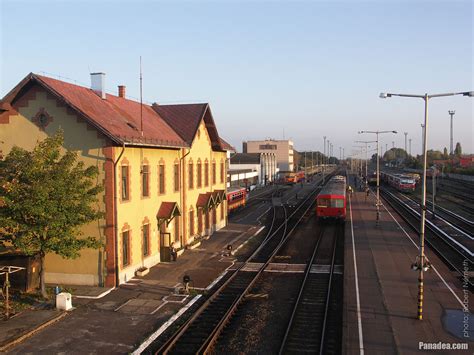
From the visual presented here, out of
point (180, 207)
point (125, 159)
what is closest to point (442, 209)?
point (180, 207)

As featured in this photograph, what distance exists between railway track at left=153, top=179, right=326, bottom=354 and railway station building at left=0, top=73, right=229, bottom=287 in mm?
4916

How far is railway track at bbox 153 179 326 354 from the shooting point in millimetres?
14414

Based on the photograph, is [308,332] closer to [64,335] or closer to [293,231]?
[64,335]

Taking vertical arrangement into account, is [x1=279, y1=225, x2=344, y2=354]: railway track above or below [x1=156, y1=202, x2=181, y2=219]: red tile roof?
below

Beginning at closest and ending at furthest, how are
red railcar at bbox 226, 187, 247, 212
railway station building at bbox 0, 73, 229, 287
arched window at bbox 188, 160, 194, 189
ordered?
1. railway station building at bbox 0, 73, 229, 287
2. arched window at bbox 188, 160, 194, 189
3. red railcar at bbox 226, 187, 247, 212

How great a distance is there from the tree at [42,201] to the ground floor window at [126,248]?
307 centimetres

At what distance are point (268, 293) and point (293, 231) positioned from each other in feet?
59.3

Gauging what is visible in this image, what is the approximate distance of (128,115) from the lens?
2662cm

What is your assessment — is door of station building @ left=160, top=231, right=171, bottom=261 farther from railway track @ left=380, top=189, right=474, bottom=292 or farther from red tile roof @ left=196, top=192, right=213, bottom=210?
railway track @ left=380, top=189, right=474, bottom=292

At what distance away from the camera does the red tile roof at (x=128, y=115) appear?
21.1 m

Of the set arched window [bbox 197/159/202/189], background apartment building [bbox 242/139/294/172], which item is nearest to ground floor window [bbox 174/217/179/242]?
arched window [bbox 197/159/202/189]

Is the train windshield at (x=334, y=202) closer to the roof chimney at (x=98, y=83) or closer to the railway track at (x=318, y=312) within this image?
the railway track at (x=318, y=312)

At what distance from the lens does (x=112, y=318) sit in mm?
16969

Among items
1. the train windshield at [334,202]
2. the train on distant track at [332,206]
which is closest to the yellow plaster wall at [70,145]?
the train on distant track at [332,206]
